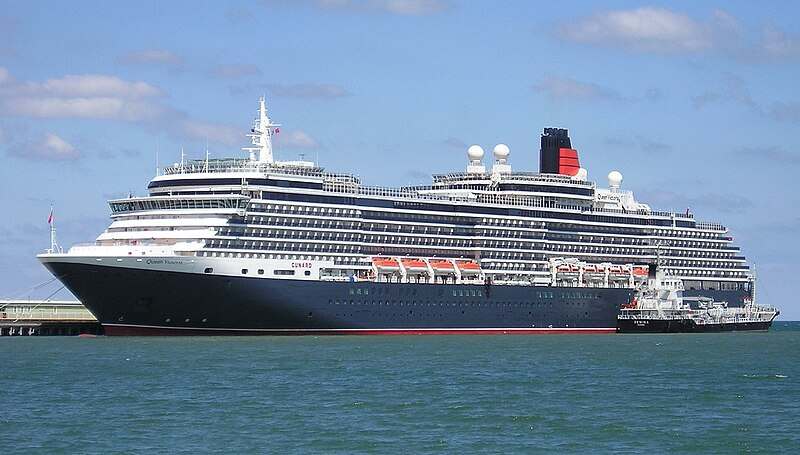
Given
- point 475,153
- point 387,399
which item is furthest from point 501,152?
point 387,399

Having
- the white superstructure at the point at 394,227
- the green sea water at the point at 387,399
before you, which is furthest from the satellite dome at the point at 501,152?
the green sea water at the point at 387,399

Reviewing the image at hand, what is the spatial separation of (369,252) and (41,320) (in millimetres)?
31205

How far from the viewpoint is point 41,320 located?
405 feet

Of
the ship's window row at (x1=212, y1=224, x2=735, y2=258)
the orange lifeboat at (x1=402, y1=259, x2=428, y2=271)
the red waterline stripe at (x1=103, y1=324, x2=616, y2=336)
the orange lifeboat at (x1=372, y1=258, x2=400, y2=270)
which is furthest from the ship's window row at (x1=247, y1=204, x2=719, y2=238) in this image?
the red waterline stripe at (x1=103, y1=324, x2=616, y2=336)

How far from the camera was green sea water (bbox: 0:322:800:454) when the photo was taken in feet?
167

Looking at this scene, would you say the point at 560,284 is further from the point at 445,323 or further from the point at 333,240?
the point at 333,240

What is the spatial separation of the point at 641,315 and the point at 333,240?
32.7m

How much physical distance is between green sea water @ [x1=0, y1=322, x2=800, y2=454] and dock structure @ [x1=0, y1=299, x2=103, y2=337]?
83.5 ft

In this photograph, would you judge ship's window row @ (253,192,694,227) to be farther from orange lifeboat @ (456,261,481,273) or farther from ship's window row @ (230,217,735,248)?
orange lifeboat @ (456,261,481,273)

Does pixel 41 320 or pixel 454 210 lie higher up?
pixel 454 210

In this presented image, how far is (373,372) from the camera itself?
247ft

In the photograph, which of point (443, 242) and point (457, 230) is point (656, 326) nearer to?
point (457, 230)

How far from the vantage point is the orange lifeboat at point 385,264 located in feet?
366

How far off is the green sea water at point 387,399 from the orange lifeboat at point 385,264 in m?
14.6
